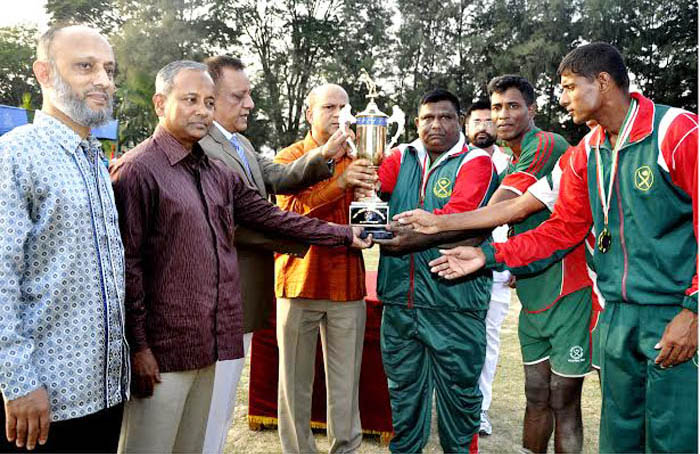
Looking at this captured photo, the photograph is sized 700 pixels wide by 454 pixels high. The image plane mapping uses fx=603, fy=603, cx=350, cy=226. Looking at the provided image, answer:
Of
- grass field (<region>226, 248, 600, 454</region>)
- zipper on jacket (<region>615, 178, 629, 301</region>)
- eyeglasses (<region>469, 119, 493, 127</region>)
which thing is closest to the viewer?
zipper on jacket (<region>615, 178, 629, 301</region>)

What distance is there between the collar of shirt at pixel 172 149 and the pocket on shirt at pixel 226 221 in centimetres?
25

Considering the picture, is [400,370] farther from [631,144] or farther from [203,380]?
[631,144]

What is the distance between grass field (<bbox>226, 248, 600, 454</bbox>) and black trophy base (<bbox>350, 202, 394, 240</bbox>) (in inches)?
75.9

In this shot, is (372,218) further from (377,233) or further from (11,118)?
(11,118)

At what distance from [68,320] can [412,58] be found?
1214 inches

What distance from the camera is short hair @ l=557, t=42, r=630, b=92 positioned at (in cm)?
295

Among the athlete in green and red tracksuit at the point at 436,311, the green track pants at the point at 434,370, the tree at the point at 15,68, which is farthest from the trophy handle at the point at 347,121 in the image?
the tree at the point at 15,68

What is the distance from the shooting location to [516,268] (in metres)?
3.51

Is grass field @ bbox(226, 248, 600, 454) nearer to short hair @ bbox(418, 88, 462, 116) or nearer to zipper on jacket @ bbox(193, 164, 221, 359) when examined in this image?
zipper on jacket @ bbox(193, 164, 221, 359)

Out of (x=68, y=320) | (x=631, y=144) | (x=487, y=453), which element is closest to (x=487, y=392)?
(x=487, y=453)

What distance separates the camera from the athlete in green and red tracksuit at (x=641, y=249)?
2635 millimetres

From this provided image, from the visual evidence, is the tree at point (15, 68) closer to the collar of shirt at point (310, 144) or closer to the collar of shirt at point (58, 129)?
the collar of shirt at point (310, 144)

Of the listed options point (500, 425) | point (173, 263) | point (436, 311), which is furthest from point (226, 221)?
point (500, 425)

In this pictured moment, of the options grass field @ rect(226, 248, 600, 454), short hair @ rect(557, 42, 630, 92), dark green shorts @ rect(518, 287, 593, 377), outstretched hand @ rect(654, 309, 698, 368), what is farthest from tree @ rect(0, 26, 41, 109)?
outstretched hand @ rect(654, 309, 698, 368)
